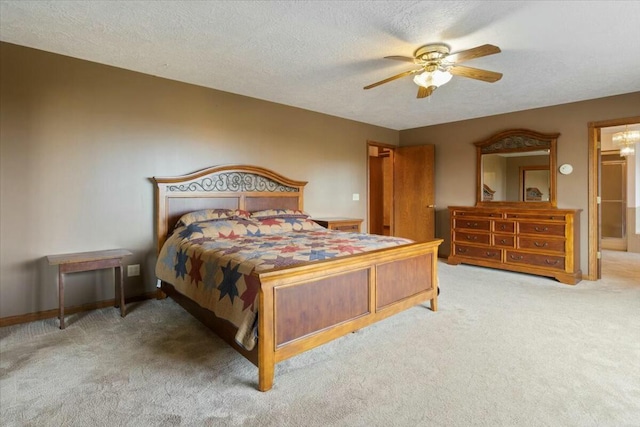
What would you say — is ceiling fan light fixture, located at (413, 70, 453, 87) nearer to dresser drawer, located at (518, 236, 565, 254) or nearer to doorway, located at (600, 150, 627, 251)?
dresser drawer, located at (518, 236, 565, 254)

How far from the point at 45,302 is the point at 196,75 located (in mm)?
2612

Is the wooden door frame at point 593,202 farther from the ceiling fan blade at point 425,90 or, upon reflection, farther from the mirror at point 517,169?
the ceiling fan blade at point 425,90

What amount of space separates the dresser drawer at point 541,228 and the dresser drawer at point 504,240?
163 millimetres

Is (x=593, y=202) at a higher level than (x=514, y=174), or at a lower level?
lower

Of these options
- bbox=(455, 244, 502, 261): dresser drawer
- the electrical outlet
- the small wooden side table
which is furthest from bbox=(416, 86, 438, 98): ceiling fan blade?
the electrical outlet

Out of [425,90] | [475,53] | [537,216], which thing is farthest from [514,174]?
[475,53]

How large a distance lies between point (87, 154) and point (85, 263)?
1.06 metres

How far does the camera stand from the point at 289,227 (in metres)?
3.89

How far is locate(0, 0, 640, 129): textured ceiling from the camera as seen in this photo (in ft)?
7.46

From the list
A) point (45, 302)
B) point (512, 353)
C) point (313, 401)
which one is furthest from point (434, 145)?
point (45, 302)

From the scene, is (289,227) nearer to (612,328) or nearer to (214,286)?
(214,286)

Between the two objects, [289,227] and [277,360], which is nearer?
[277,360]

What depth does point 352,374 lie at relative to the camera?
2113 millimetres

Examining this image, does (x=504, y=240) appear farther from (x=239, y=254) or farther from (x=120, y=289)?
(x=120, y=289)
